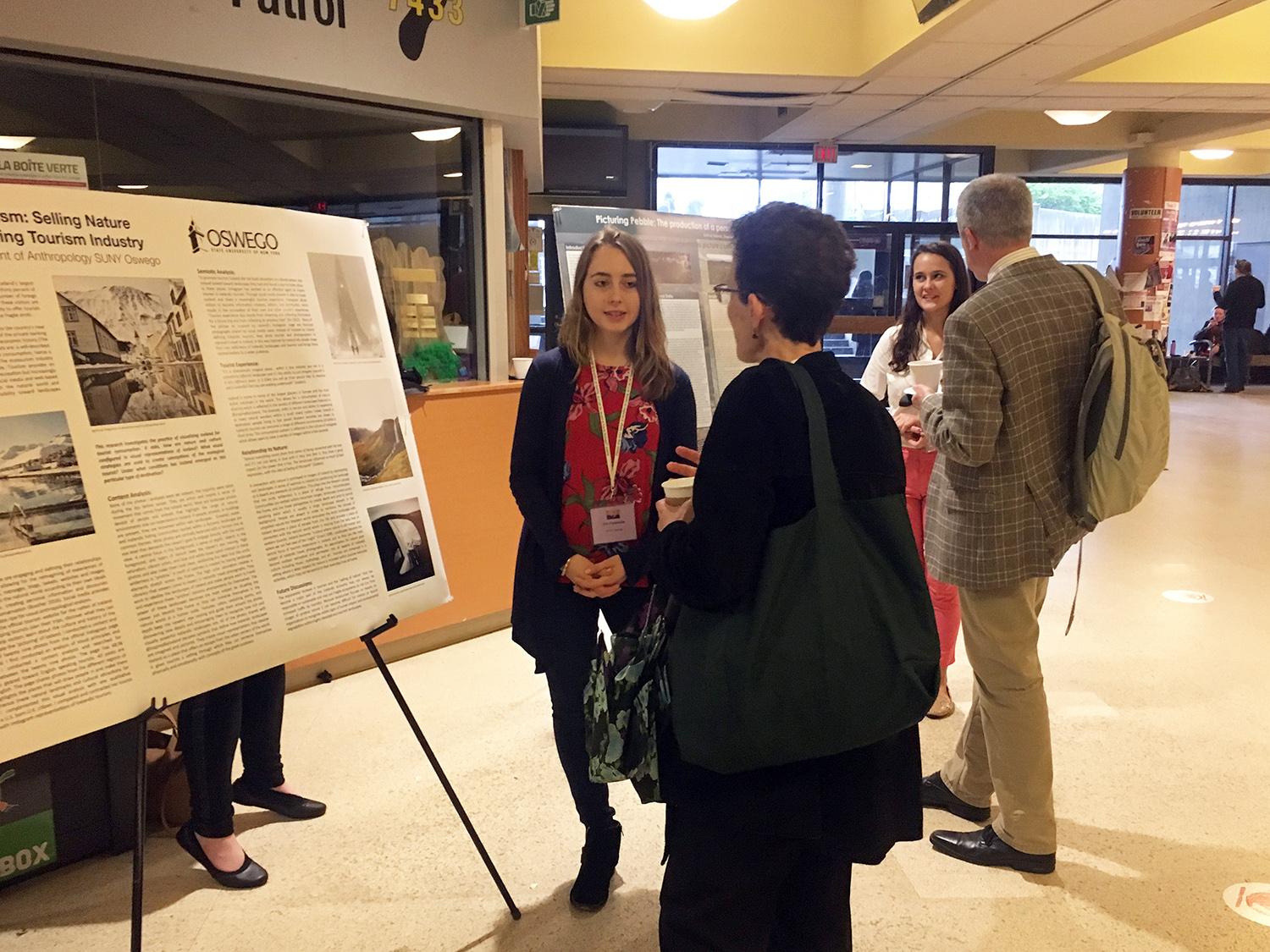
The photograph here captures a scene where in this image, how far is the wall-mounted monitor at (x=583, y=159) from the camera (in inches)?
316

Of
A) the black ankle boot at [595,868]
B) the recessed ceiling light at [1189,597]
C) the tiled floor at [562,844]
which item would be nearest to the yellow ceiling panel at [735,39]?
the recessed ceiling light at [1189,597]

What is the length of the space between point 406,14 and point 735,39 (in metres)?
2.96

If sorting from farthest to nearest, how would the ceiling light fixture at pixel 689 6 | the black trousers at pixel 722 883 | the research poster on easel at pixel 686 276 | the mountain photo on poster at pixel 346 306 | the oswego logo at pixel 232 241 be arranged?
the ceiling light fixture at pixel 689 6 → the research poster on easel at pixel 686 276 → the mountain photo on poster at pixel 346 306 → the oswego logo at pixel 232 241 → the black trousers at pixel 722 883

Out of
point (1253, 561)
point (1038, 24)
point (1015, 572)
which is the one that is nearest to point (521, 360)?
point (1015, 572)

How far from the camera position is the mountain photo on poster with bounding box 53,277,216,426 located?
1.40 m

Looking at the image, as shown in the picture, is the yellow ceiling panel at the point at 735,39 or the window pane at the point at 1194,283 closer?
the yellow ceiling panel at the point at 735,39

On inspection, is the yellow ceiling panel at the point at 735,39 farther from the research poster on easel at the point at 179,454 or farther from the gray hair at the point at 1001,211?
the research poster on easel at the point at 179,454

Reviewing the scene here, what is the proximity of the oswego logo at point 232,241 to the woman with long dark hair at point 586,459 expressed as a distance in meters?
0.60

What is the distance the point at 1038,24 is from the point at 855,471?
4647 millimetres

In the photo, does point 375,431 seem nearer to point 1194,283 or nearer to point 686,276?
point 686,276

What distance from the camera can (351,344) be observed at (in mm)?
1866

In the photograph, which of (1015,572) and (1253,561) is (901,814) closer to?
(1015,572)

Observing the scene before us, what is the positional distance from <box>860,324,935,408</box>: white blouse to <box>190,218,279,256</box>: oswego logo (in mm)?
1984

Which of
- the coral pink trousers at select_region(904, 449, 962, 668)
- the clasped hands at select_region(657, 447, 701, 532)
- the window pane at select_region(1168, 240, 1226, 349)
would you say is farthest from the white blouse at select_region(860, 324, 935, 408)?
the window pane at select_region(1168, 240, 1226, 349)
